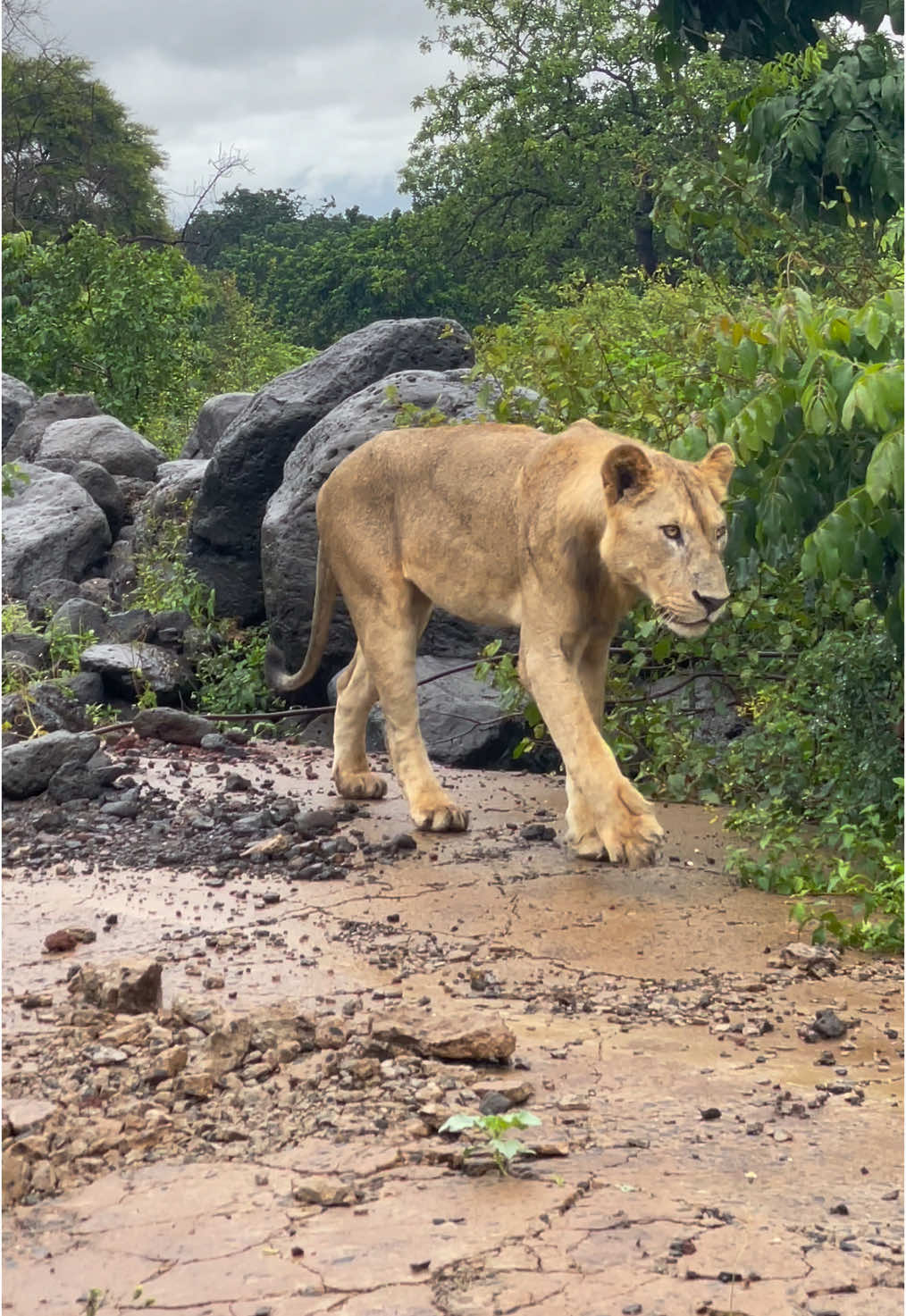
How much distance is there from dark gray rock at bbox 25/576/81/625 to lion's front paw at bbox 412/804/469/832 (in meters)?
6.45

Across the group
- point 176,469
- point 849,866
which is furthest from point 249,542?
point 849,866

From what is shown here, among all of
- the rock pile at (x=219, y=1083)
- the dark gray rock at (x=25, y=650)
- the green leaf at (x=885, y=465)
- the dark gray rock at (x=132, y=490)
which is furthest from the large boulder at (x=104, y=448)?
the green leaf at (x=885, y=465)

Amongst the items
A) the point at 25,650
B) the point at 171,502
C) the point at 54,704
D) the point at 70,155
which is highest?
the point at 70,155

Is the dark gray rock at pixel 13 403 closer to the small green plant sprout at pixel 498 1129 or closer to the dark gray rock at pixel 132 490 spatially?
the dark gray rock at pixel 132 490

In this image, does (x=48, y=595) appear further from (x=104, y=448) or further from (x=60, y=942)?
(x=60, y=942)

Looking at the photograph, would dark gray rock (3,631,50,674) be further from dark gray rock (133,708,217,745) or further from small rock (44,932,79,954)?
small rock (44,932,79,954)

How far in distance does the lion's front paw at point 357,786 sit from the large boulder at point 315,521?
6.69ft

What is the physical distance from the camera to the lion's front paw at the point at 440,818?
7.17 meters

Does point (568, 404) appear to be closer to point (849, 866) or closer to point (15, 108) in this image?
point (849, 866)

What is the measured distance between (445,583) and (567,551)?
88 cm

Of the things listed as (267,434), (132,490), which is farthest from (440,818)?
(132,490)

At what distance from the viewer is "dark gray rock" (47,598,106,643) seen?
1178 cm

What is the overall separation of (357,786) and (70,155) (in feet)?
83.0

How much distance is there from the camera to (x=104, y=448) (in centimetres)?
1673
